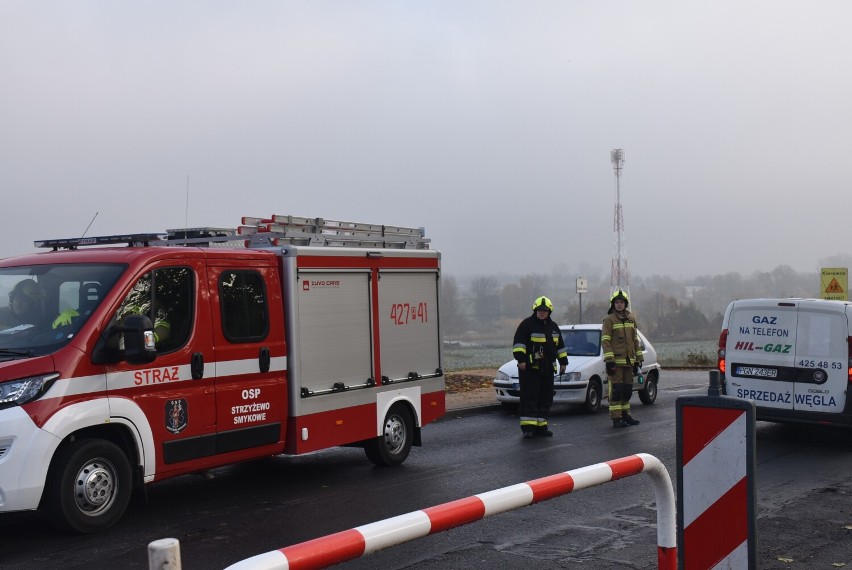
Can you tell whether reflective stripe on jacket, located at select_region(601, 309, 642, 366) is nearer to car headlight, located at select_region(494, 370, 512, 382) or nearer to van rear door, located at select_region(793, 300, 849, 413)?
car headlight, located at select_region(494, 370, 512, 382)

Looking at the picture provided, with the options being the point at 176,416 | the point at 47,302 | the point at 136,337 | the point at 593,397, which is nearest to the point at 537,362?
the point at 593,397

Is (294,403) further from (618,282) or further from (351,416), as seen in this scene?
(618,282)

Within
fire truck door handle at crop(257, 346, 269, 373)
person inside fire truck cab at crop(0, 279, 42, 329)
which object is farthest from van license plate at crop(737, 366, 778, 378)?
person inside fire truck cab at crop(0, 279, 42, 329)

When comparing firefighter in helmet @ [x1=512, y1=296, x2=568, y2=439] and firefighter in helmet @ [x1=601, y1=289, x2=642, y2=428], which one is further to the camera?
firefighter in helmet @ [x1=601, y1=289, x2=642, y2=428]

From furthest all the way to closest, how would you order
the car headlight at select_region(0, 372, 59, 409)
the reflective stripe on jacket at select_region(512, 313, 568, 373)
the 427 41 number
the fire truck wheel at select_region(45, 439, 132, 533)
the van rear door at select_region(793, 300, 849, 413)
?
1. the reflective stripe on jacket at select_region(512, 313, 568, 373)
2. the van rear door at select_region(793, 300, 849, 413)
3. the 427 41 number
4. the fire truck wheel at select_region(45, 439, 132, 533)
5. the car headlight at select_region(0, 372, 59, 409)

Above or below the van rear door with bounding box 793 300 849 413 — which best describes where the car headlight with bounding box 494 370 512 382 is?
below

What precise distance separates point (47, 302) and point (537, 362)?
721 cm

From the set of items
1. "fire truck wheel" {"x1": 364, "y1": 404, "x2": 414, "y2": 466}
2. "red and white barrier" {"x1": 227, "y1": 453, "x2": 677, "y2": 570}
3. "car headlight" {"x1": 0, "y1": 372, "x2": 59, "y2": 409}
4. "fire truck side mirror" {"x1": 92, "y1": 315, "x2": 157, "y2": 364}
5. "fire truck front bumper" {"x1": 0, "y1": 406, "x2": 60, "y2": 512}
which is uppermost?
"fire truck side mirror" {"x1": 92, "y1": 315, "x2": 157, "y2": 364}

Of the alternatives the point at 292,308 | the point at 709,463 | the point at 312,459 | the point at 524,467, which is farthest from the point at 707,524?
the point at 312,459

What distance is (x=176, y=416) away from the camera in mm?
8375

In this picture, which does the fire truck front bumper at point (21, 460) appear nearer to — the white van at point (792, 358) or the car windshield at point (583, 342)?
the white van at point (792, 358)

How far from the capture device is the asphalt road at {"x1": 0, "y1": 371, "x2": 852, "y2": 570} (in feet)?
23.2

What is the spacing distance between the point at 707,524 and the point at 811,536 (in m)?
3.84

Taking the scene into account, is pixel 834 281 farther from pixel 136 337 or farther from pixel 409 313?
pixel 136 337
